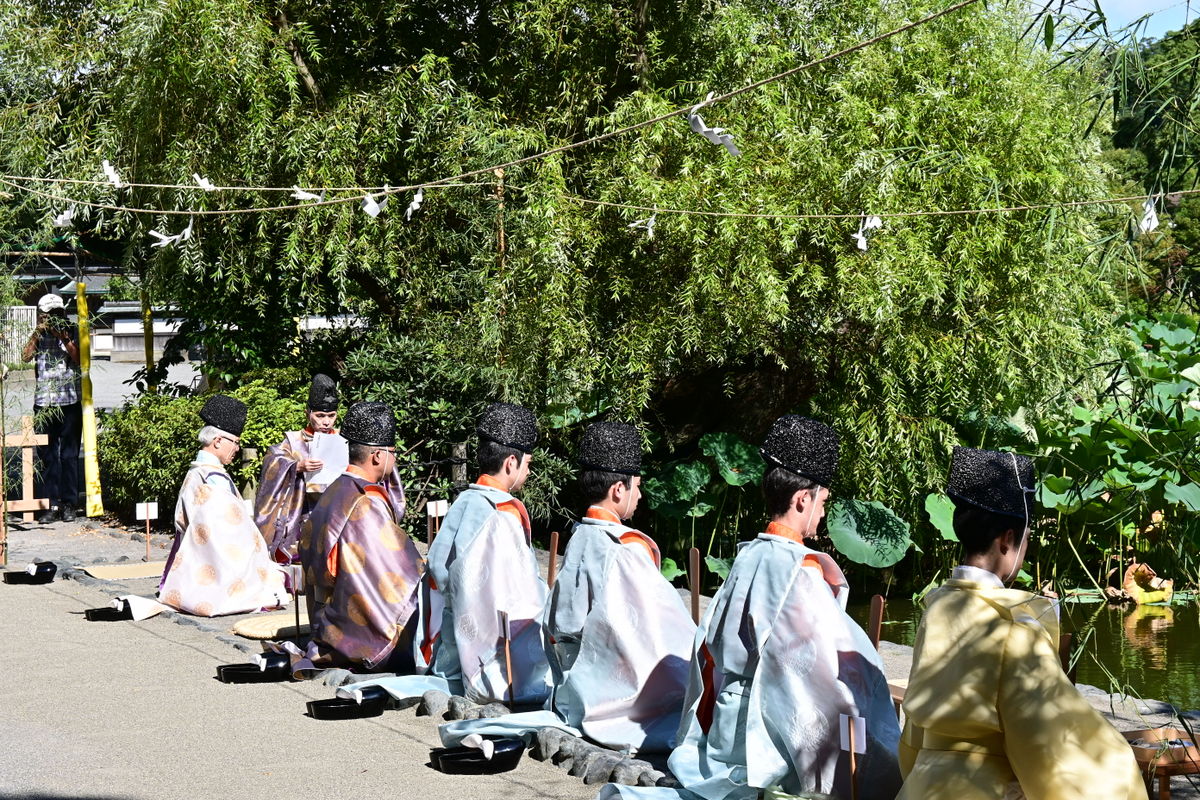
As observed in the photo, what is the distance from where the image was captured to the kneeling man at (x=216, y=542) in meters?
8.17

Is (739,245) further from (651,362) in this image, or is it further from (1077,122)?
(1077,122)

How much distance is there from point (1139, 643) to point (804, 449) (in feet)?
17.8

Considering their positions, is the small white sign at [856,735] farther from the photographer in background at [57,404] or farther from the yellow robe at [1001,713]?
the photographer in background at [57,404]

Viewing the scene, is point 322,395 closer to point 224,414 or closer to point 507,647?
point 224,414

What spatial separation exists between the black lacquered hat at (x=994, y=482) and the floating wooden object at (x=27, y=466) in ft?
35.9

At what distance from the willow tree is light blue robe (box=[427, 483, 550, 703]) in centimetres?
332

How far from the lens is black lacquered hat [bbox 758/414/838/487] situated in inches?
158

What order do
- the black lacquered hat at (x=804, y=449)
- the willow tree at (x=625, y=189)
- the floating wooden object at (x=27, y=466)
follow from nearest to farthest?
the black lacquered hat at (x=804, y=449) < the willow tree at (x=625, y=189) < the floating wooden object at (x=27, y=466)

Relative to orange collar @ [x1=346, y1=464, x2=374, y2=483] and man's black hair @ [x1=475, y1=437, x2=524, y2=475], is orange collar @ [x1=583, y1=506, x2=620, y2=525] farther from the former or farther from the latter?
orange collar @ [x1=346, y1=464, x2=374, y2=483]

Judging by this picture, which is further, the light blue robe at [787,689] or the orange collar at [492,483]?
the orange collar at [492,483]

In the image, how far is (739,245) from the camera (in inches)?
345

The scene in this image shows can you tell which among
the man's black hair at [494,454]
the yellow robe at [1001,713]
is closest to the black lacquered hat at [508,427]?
the man's black hair at [494,454]

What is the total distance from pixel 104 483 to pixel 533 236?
6.84 metres

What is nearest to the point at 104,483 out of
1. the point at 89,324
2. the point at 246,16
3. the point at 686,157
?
the point at 89,324
